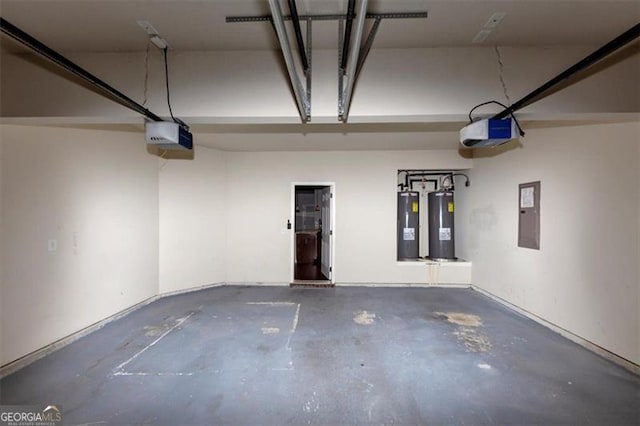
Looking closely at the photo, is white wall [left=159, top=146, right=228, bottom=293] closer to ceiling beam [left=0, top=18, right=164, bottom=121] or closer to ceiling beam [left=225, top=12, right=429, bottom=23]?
ceiling beam [left=0, top=18, right=164, bottom=121]

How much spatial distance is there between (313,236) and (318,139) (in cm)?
299

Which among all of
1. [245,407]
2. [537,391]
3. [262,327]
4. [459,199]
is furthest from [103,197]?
[459,199]

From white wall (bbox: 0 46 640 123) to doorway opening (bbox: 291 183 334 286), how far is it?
2764mm

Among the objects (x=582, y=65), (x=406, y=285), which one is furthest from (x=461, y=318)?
(x=582, y=65)

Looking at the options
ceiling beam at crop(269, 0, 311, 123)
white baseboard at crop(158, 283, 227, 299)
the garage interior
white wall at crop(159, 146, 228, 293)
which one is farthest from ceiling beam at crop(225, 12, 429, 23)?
white baseboard at crop(158, 283, 227, 299)

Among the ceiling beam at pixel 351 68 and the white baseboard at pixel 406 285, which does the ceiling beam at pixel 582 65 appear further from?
the white baseboard at pixel 406 285

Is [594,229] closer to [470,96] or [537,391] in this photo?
[537,391]

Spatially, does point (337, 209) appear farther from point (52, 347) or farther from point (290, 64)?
point (52, 347)

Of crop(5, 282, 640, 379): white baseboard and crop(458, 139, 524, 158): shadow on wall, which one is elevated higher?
crop(458, 139, 524, 158): shadow on wall

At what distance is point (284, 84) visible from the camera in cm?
217

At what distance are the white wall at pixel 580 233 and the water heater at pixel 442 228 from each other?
981mm

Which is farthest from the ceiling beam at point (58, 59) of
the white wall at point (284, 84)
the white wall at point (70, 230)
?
the white wall at point (70, 230)

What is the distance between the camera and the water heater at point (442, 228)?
4977mm

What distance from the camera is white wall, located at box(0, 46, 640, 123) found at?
6.83 ft
